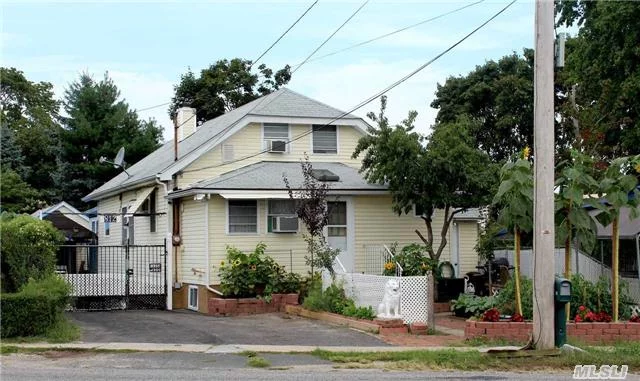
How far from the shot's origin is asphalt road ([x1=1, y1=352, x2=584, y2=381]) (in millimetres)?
10820

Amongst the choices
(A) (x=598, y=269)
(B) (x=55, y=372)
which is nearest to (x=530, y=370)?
(B) (x=55, y=372)

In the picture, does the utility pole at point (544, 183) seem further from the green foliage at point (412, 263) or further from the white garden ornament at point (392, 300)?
the green foliage at point (412, 263)

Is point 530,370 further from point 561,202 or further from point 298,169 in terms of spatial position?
point 298,169

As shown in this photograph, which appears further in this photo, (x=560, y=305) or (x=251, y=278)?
(x=251, y=278)

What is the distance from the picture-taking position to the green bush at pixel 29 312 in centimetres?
1445

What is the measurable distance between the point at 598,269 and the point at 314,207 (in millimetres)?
6920

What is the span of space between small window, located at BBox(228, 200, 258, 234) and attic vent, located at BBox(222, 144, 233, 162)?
96.4 inches

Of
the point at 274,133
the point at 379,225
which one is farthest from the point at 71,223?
the point at 379,225

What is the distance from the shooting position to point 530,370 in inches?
463

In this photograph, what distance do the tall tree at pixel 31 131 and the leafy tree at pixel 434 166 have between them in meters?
32.8

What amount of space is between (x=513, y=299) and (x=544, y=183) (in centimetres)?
392

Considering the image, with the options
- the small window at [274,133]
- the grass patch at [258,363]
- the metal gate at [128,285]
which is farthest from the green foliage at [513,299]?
the metal gate at [128,285]

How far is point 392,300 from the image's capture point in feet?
54.0

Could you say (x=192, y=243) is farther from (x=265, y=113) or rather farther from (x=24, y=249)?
(x=24, y=249)
